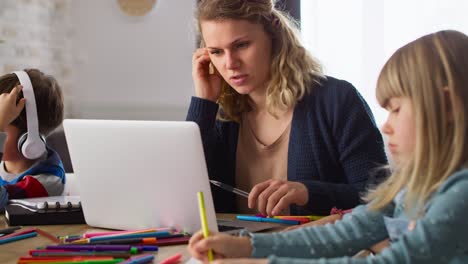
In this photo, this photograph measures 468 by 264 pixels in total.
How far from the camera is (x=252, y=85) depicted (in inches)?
65.9

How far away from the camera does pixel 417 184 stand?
34.3 inches

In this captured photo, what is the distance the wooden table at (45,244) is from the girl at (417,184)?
0.73 feet

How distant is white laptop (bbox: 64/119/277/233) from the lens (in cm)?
111

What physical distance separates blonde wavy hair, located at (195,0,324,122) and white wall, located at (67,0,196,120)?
1.73 m

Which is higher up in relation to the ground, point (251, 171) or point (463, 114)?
point (463, 114)

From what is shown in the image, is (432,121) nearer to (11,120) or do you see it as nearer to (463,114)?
(463,114)

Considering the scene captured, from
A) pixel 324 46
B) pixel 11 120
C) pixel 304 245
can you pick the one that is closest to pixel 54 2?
pixel 324 46

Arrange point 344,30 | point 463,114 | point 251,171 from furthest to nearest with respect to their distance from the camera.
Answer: point 344,30
point 251,171
point 463,114

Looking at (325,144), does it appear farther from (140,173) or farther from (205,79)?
(140,173)

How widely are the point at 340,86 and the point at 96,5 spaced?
2186 millimetres

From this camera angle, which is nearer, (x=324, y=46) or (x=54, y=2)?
(x=324, y=46)

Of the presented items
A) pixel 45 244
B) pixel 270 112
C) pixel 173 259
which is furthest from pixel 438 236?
pixel 270 112

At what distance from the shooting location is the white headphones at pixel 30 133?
1.61 m

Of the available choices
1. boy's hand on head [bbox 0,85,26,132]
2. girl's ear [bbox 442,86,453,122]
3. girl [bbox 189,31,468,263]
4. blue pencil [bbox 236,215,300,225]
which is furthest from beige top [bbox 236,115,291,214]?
girl's ear [bbox 442,86,453,122]
